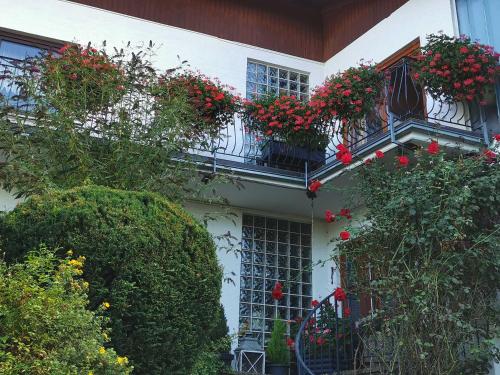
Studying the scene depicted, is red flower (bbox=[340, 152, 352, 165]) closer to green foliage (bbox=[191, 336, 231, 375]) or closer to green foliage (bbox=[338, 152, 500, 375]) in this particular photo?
green foliage (bbox=[338, 152, 500, 375])

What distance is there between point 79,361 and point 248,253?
18.2ft

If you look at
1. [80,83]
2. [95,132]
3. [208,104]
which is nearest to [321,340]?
[208,104]

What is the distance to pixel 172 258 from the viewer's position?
189 inches

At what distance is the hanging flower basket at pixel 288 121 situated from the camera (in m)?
8.52

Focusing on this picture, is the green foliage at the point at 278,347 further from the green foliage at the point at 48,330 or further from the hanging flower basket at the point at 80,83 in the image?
the green foliage at the point at 48,330

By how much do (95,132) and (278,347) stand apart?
12.5 feet

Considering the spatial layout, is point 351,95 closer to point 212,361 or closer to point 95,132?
point 95,132

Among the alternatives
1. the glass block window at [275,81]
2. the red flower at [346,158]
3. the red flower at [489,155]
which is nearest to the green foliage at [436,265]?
the red flower at [489,155]

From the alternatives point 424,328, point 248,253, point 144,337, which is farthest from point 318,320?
point 144,337

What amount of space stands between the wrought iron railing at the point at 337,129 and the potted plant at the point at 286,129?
2 cm

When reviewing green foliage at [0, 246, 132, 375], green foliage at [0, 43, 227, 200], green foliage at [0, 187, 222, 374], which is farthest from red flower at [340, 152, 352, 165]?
green foliage at [0, 246, 132, 375]

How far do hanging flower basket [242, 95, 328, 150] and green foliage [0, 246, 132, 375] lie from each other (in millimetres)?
5057

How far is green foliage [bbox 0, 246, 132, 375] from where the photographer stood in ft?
11.9

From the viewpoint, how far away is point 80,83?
6.89 meters
